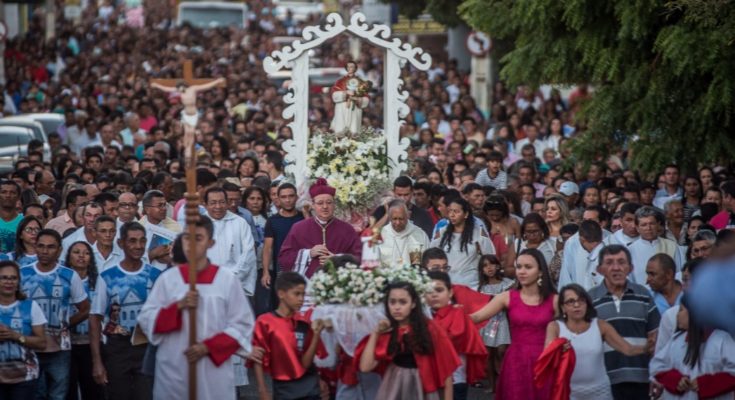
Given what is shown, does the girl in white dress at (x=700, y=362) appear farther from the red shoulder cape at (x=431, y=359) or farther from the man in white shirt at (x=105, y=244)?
the man in white shirt at (x=105, y=244)

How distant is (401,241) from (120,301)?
10.8ft

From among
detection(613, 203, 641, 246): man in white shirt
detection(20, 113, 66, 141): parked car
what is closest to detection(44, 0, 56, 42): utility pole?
detection(20, 113, 66, 141): parked car

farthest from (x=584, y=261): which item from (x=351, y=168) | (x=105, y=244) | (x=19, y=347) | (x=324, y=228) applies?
(x=19, y=347)

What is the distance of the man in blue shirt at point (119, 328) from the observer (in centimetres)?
1183

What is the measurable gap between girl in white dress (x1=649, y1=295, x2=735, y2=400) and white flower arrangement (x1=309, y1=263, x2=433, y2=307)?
1.66 metres

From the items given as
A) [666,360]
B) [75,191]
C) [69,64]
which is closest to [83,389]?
[75,191]

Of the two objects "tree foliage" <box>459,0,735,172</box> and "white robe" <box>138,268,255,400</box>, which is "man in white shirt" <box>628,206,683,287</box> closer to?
"tree foliage" <box>459,0,735,172</box>

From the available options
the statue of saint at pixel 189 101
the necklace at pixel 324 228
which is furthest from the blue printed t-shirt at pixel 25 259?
the necklace at pixel 324 228

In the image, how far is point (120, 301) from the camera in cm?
1189

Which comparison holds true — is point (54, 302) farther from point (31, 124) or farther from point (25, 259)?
point (31, 124)

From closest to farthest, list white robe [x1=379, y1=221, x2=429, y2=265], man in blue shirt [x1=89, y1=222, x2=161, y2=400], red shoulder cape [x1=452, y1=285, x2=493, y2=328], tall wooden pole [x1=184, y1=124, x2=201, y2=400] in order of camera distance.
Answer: tall wooden pole [x1=184, y1=124, x2=201, y2=400] → man in blue shirt [x1=89, y1=222, x2=161, y2=400] → red shoulder cape [x1=452, y1=285, x2=493, y2=328] → white robe [x1=379, y1=221, x2=429, y2=265]

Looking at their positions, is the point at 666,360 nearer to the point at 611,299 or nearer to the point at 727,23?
the point at 611,299

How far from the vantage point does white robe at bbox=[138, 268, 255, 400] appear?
406 inches

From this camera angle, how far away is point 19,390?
11.1m
